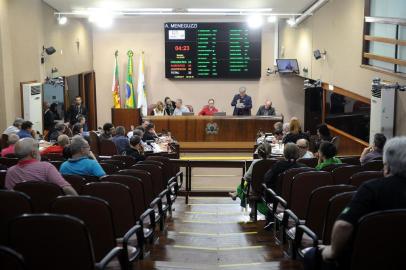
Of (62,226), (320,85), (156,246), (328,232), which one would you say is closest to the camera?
(62,226)

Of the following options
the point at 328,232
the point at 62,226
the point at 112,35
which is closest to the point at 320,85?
the point at 112,35

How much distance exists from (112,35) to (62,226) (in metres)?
14.6

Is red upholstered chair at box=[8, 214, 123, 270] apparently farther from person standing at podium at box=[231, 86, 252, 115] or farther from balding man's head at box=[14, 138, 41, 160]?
person standing at podium at box=[231, 86, 252, 115]

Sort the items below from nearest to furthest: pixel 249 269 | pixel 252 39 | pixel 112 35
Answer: pixel 249 269 < pixel 252 39 < pixel 112 35

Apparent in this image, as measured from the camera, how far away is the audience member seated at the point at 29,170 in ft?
15.0

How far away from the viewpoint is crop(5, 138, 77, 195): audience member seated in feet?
15.0

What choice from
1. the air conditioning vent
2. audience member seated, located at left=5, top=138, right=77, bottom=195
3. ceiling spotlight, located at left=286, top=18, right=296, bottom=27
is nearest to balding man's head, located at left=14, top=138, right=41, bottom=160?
audience member seated, located at left=5, top=138, right=77, bottom=195

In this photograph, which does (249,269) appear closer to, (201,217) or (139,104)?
(201,217)

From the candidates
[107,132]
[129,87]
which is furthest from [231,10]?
[107,132]

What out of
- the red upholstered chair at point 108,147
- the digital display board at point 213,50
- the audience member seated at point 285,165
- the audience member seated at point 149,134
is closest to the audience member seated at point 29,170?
the audience member seated at point 285,165

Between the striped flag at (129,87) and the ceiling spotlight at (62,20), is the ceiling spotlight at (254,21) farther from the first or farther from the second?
the ceiling spotlight at (62,20)

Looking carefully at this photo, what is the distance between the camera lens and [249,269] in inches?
181

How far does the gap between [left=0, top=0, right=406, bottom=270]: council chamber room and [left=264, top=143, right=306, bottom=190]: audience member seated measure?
0.02m

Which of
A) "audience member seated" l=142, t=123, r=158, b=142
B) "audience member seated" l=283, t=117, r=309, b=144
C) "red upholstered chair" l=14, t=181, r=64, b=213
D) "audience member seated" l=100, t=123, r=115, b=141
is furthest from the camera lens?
"audience member seated" l=142, t=123, r=158, b=142
